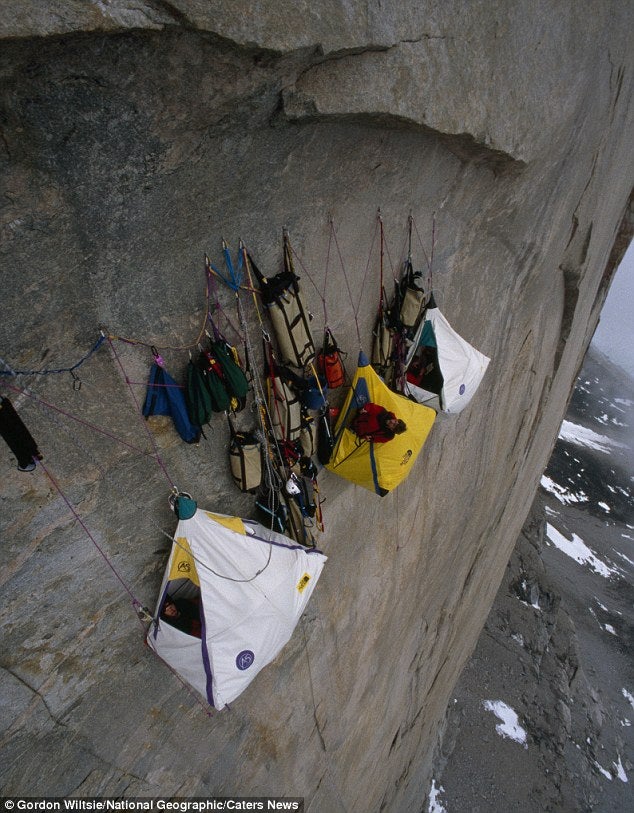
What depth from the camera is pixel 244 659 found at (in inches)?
132

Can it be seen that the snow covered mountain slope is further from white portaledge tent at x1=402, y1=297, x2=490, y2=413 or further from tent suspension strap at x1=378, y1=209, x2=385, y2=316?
tent suspension strap at x1=378, y1=209, x2=385, y2=316

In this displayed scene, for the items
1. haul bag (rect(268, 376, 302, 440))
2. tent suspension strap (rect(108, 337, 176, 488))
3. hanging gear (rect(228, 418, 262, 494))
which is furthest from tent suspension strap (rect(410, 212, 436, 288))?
tent suspension strap (rect(108, 337, 176, 488))

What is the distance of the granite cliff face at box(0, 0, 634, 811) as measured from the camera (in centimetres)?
227

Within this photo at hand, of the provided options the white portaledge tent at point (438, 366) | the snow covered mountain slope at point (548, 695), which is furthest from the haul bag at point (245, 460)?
the snow covered mountain slope at point (548, 695)

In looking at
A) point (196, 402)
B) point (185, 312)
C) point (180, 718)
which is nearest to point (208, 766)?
point (180, 718)

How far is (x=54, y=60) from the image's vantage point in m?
2.02

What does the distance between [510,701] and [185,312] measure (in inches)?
769

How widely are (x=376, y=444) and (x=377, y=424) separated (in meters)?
0.19

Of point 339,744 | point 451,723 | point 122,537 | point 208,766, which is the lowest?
Result: point 451,723

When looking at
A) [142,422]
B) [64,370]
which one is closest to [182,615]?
[142,422]

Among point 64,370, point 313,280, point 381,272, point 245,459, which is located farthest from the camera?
point 381,272

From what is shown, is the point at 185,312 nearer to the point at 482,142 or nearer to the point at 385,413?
the point at 385,413

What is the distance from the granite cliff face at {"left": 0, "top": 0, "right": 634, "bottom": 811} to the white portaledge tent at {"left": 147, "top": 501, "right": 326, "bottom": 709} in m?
0.30

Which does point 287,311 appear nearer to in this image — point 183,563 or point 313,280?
point 313,280
